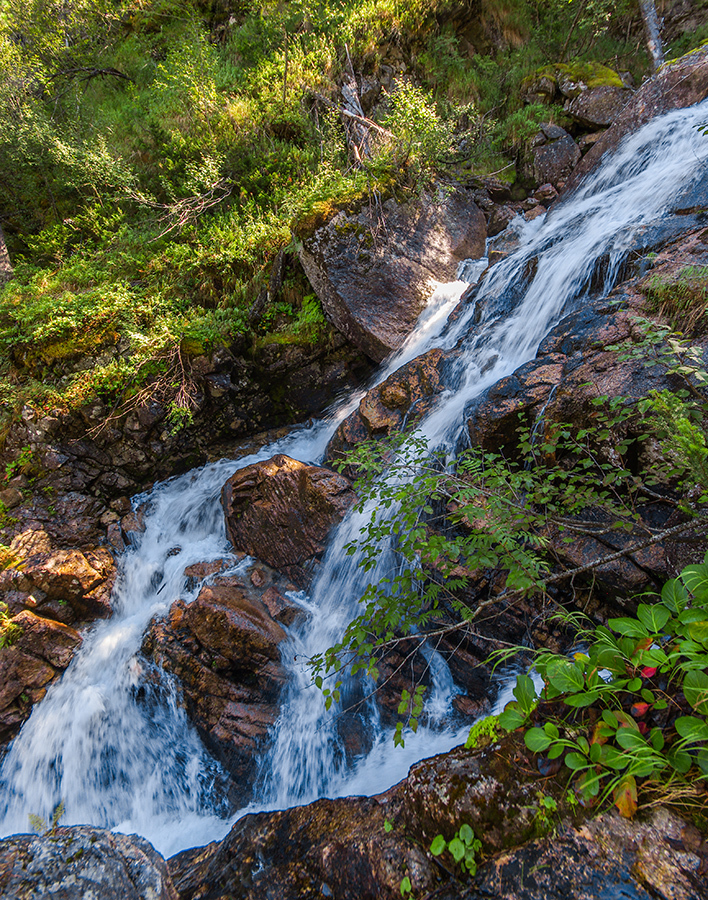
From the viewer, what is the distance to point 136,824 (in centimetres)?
403

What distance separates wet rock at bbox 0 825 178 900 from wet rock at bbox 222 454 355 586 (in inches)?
133

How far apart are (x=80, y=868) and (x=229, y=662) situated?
2855 mm

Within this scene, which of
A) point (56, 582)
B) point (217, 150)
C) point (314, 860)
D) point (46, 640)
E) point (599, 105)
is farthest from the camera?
point (217, 150)

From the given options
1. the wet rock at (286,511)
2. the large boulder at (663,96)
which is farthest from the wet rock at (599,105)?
the wet rock at (286,511)

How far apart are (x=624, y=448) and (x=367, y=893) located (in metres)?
2.65

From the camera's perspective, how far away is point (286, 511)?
5.53 meters

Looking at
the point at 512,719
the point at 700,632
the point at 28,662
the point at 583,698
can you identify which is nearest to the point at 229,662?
the point at 28,662

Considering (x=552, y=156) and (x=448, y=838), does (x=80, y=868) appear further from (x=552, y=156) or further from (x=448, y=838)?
(x=552, y=156)

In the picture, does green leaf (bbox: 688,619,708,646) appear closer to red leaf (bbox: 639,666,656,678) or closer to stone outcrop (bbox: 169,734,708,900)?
red leaf (bbox: 639,666,656,678)

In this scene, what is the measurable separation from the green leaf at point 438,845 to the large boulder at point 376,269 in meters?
6.54

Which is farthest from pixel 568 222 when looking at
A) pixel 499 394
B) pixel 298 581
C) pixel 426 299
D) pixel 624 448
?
pixel 298 581

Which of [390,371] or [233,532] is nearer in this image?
[233,532]

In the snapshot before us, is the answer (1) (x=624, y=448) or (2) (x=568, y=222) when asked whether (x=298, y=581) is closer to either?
(1) (x=624, y=448)

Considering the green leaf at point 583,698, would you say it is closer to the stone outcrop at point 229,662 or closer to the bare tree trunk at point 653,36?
the stone outcrop at point 229,662
